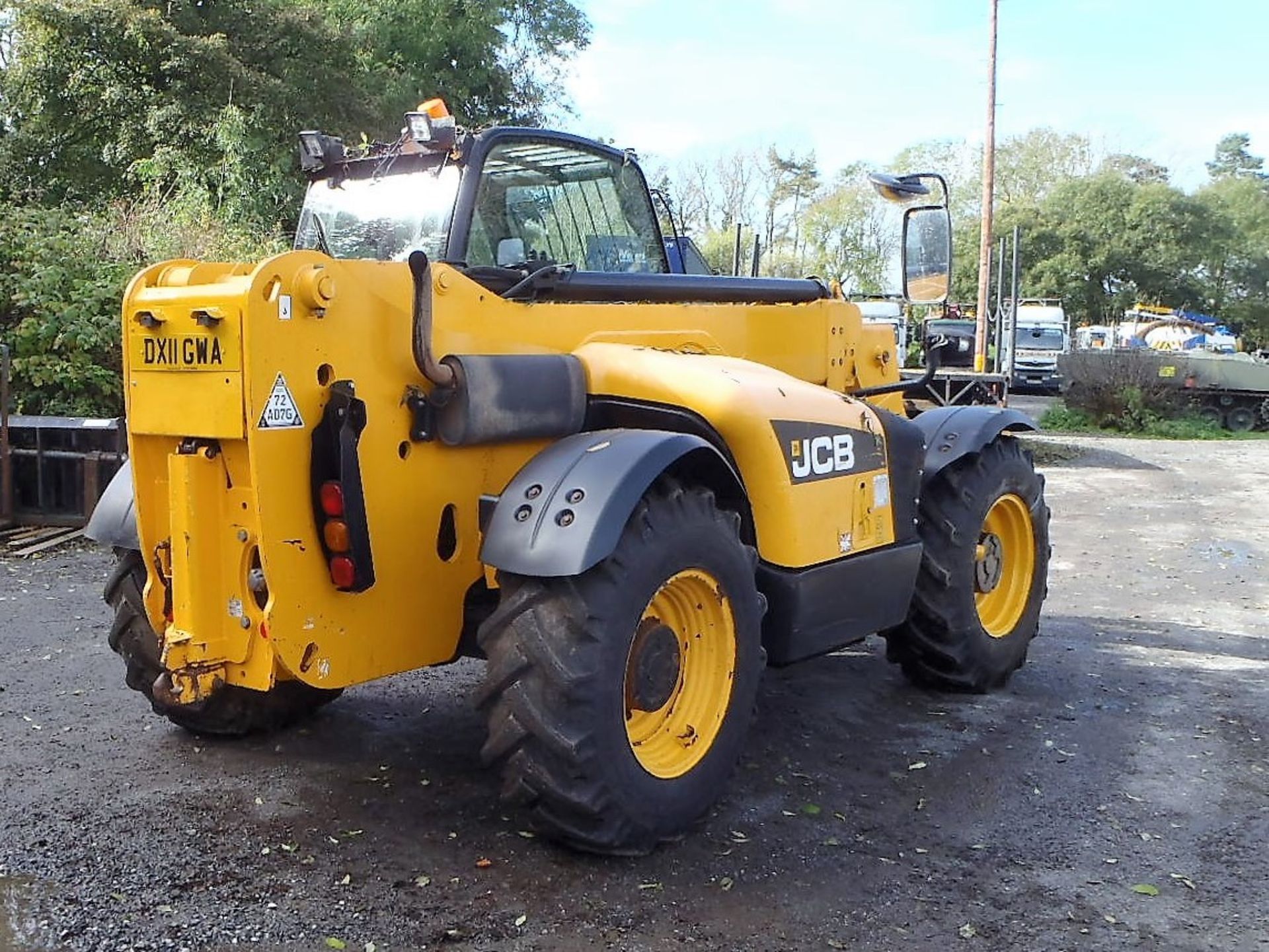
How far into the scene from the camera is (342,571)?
3596mm

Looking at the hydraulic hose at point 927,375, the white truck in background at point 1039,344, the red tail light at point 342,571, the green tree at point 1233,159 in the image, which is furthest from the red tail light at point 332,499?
the green tree at point 1233,159

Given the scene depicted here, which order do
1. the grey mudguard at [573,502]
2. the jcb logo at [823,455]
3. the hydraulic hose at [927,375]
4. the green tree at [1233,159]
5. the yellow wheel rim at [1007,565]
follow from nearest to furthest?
the grey mudguard at [573,502], the jcb logo at [823,455], the hydraulic hose at [927,375], the yellow wheel rim at [1007,565], the green tree at [1233,159]

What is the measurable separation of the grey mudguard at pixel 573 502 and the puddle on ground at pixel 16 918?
5.06 feet

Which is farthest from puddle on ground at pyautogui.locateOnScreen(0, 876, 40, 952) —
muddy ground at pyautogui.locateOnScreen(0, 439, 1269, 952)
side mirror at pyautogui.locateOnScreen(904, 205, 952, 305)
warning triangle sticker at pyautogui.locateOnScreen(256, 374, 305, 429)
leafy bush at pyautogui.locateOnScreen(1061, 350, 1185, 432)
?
leafy bush at pyautogui.locateOnScreen(1061, 350, 1185, 432)

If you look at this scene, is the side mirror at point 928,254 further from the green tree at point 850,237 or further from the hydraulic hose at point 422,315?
the green tree at point 850,237

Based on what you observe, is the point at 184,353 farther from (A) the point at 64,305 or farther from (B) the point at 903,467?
(A) the point at 64,305

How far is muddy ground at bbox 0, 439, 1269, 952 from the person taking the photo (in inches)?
132

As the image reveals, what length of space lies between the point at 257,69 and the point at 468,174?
741 inches

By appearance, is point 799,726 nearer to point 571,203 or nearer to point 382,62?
point 571,203

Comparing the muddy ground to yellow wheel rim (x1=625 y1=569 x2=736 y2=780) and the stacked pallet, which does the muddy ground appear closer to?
yellow wheel rim (x1=625 y1=569 x2=736 y2=780)

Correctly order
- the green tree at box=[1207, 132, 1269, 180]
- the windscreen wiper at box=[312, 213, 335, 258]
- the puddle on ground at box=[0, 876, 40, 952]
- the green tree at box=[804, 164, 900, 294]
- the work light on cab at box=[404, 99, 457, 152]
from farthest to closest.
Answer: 1. the green tree at box=[1207, 132, 1269, 180]
2. the green tree at box=[804, 164, 900, 294]
3. the windscreen wiper at box=[312, 213, 335, 258]
4. the work light on cab at box=[404, 99, 457, 152]
5. the puddle on ground at box=[0, 876, 40, 952]

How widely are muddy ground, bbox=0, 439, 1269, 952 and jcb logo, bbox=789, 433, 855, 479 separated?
1129mm

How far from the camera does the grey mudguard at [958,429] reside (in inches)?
213

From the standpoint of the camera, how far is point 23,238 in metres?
11.7
